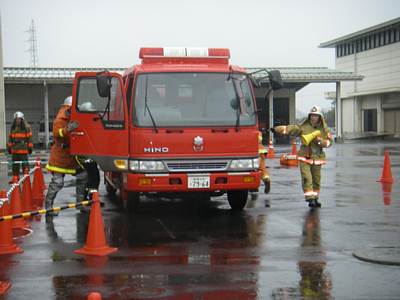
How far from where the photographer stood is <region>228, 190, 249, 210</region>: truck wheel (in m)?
11.2

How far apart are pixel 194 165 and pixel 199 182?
0.94 feet

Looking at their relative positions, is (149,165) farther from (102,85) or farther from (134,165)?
(102,85)

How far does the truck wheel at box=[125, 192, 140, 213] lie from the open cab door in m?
0.78

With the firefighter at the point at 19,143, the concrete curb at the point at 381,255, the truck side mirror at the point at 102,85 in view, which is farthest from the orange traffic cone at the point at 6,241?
the firefighter at the point at 19,143

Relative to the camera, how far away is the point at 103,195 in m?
14.3

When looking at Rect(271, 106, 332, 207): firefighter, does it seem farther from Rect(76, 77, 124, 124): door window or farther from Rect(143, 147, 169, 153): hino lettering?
Rect(76, 77, 124, 124): door window

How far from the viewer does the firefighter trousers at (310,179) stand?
1159cm

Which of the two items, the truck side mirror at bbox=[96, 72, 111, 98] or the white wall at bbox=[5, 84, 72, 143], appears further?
the white wall at bbox=[5, 84, 72, 143]

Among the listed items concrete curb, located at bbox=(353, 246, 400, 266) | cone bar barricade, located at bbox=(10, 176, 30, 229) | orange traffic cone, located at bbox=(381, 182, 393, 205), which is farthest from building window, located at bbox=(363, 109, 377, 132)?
concrete curb, located at bbox=(353, 246, 400, 266)

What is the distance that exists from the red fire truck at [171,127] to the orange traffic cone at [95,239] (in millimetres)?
2056

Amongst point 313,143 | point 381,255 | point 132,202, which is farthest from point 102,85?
point 381,255

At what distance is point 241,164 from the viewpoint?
1022 cm

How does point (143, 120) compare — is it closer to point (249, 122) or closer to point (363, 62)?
point (249, 122)

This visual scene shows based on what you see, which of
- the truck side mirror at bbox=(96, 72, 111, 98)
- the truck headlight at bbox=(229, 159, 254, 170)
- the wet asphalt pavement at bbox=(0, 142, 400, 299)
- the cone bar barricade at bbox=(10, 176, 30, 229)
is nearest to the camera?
the wet asphalt pavement at bbox=(0, 142, 400, 299)
